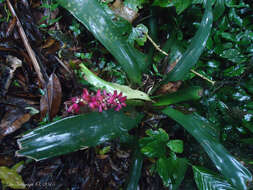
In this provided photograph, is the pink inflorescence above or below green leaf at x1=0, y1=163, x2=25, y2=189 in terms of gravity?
above


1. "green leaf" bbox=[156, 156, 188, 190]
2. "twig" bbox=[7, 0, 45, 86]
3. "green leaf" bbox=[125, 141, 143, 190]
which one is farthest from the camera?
"twig" bbox=[7, 0, 45, 86]

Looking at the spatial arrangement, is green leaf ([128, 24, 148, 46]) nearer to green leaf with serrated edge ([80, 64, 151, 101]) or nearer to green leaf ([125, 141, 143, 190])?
green leaf with serrated edge ([80, 64, 151, 101])

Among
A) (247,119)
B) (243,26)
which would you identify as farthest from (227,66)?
(247,119)

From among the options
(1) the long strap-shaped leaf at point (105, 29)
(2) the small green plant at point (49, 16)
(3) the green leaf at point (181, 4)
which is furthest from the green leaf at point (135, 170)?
(2) the small green plant at point (49, 16)

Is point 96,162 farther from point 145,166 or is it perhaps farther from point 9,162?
point 9,162

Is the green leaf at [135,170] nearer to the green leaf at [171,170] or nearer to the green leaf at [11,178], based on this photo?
the green leaf at [171,170]

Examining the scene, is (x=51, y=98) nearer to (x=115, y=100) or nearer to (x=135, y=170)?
(x=115, y=100)

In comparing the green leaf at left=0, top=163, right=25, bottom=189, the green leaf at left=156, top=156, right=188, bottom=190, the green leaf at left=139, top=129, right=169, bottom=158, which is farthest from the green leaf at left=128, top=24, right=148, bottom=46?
the green leaf at left=0, top=163, right=25, bottom=189
